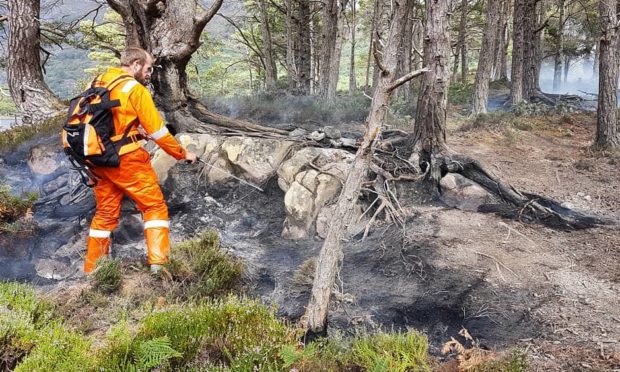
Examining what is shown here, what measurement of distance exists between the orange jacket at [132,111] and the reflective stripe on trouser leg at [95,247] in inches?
41.1

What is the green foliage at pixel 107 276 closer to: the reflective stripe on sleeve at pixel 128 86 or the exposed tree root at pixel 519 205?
the reflective stripe on sleeve at pixel 128 86

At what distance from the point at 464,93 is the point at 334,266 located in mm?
20669

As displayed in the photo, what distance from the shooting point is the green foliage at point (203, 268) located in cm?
436

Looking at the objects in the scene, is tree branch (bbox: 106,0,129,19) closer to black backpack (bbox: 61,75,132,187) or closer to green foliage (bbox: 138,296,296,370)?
black backpack (bbox: 61,75,132,187)

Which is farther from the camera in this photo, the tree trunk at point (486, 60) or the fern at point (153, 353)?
the tree trunk at point (486, 60)

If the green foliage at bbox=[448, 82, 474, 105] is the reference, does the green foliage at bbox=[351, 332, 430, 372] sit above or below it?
below

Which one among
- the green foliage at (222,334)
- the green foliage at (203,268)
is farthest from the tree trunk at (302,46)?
the green foliage at (222,334)

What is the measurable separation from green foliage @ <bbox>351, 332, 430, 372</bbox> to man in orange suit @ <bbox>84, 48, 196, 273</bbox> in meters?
2.51

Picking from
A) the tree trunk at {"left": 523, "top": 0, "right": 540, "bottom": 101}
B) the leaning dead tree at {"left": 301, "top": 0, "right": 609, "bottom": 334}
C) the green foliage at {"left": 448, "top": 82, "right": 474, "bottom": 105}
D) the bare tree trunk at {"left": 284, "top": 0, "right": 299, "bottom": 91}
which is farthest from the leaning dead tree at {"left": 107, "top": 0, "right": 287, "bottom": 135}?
the green foliage at {"left": 448, "top": 82, "right": 474, "bottom": 105}

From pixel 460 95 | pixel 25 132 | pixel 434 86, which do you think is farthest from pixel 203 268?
pixel 460 95

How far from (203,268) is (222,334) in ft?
5.45

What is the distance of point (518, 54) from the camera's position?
14.9m

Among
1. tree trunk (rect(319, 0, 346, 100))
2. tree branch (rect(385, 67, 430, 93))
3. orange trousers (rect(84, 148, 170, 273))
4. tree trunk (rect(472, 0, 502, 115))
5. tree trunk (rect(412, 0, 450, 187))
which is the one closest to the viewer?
tree branch (rect(385, 67, 430, 93))

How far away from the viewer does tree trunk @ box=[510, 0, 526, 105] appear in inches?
584
